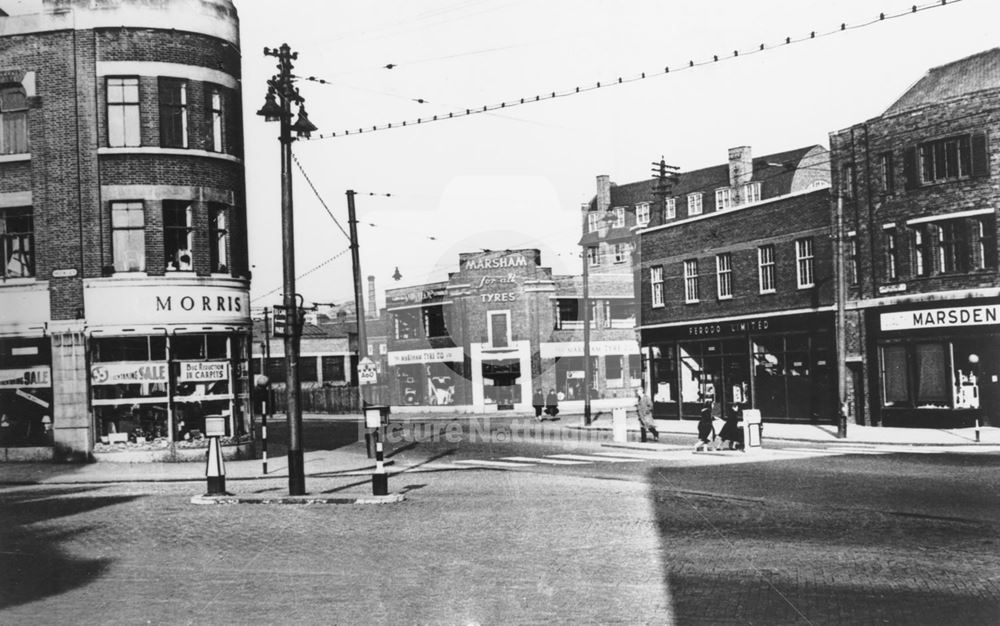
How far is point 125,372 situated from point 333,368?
49.7 m

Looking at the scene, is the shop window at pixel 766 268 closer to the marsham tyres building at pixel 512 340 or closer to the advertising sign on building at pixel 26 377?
the marsham tyres building at pixel 512 340

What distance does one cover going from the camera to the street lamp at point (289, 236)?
16.7 metres

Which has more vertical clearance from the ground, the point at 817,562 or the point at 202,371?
the point at 202,371

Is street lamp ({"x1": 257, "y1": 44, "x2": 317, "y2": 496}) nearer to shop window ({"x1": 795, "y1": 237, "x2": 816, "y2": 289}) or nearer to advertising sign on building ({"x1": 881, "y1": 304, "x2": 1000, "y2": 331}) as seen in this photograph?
advertising sign on building ({"x1": 881, "y1": 304, "x2": 1000, "y2": 331})

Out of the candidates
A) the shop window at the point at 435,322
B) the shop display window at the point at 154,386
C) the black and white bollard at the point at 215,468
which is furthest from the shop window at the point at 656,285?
the black and white bollard at the point at 215,468

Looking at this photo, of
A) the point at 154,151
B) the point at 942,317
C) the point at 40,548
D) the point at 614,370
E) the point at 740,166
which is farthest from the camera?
the point at 740,166

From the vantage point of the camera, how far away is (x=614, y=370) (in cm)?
5881

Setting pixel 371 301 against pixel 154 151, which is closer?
pixel 154 151

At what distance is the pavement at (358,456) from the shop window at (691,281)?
598 centimetres

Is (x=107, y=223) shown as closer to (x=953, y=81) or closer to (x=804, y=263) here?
(x=804, y=263)

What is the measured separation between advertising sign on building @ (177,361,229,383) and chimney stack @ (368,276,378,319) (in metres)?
41.4

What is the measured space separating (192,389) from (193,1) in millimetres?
9501

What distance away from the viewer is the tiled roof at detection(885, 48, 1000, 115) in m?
28.3

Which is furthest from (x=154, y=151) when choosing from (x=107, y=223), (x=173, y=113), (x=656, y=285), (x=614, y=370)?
(x=614, y=370)
